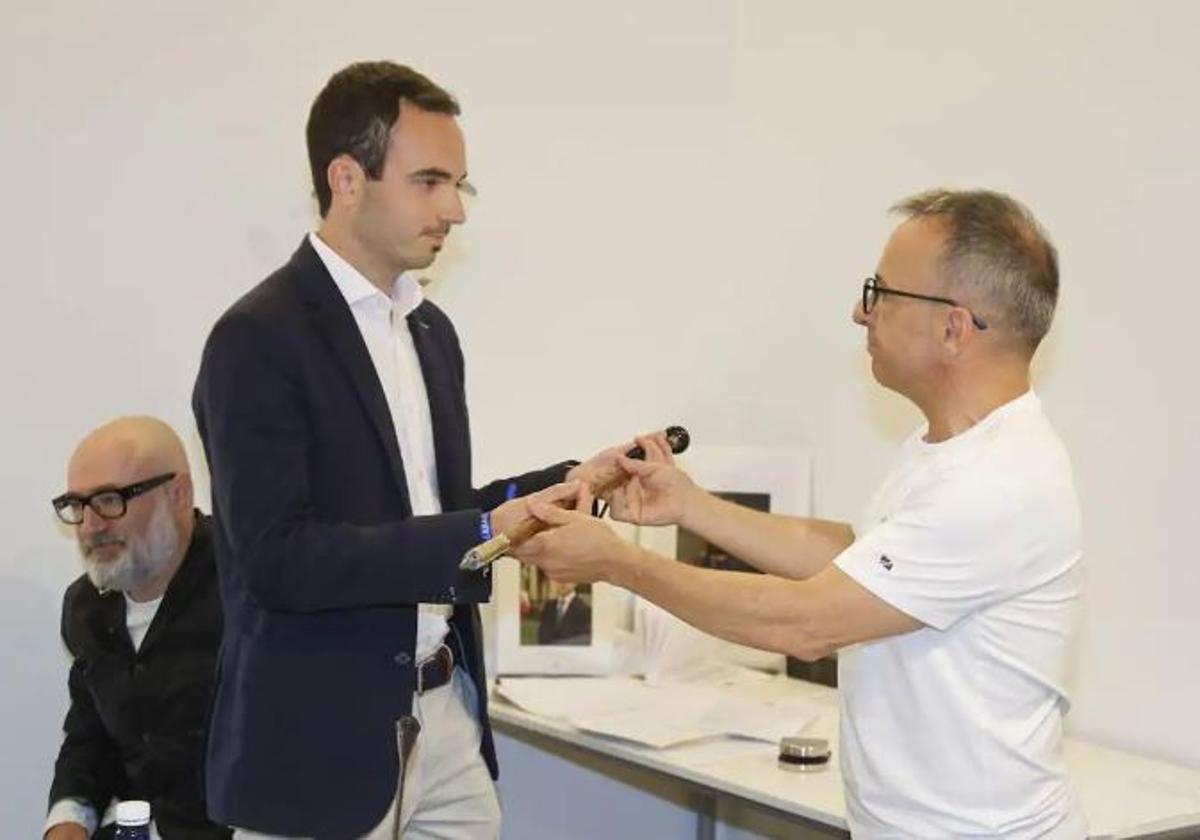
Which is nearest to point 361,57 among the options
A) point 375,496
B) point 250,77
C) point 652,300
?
point 250,77

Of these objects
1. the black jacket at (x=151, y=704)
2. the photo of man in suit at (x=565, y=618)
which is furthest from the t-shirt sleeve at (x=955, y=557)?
the photo of man in suit at (x=565, y=618)

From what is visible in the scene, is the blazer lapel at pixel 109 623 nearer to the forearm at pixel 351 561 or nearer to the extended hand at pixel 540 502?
the forearm at pixel 351 561

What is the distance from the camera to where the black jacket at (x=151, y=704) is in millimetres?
3094

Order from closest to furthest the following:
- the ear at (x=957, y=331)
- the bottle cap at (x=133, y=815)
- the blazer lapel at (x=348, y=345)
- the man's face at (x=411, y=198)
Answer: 1. the bottle cap at (x=133, y=815)
2. the ear at (x=957, y=331)
3. the blazer lapel at (x=348, y=345)
4. the man's face at (x=411, y=198)

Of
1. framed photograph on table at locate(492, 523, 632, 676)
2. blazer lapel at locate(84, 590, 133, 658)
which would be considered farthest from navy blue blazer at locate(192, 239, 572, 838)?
framed photograph on table at locate(492, 523, 632, 676)

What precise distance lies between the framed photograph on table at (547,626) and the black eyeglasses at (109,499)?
2.71 feet

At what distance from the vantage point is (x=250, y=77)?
3600mm

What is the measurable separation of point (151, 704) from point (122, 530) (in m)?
0.32

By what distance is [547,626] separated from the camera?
148 inches

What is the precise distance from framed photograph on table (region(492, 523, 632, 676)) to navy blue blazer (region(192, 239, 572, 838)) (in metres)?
1.19

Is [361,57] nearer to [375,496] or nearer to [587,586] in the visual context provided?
[587,586]

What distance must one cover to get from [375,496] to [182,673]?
802 millimetres

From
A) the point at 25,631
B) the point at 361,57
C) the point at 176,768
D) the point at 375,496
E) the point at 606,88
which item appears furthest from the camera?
the point at 606,88

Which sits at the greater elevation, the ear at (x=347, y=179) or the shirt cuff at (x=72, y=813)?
the ear at (x=347, y=179)
